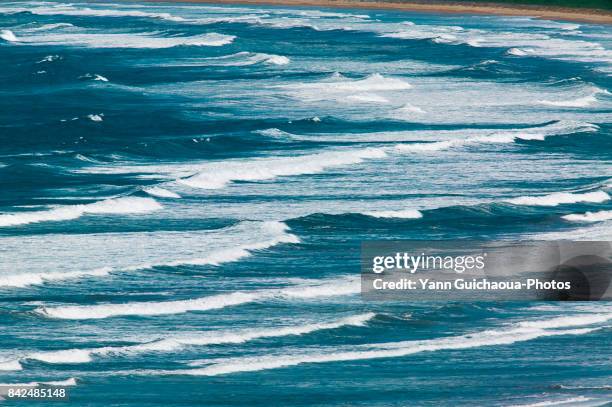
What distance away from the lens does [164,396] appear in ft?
101

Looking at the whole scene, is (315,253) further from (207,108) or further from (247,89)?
(247,89)

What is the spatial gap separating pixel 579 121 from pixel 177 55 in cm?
2806

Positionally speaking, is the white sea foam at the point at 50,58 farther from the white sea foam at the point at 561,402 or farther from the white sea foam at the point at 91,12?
the white sea foam at the point at 561,402

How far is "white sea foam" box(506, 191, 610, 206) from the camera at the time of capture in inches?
1882

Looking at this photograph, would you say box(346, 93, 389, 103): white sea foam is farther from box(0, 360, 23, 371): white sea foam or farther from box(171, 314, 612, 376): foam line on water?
box(0, 360, 23, 371): white sea foam

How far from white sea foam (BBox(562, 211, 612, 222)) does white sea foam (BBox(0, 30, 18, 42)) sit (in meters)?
51.2

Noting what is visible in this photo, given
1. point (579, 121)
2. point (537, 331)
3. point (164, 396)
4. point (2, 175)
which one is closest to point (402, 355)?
point (537, 331)

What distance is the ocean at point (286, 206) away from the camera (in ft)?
107

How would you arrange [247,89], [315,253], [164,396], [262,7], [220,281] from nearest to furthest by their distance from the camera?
[164,396] < [220,281] < [315,253] < [247,89] < [262,7]

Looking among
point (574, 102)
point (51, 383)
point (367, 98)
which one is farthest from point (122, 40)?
point (51, 383)

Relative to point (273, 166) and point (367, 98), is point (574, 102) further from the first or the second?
point (273, 166)

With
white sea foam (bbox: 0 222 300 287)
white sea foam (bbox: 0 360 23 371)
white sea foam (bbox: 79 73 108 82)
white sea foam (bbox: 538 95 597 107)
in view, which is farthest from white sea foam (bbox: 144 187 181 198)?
white sea foam (bbox: 79 73 108 82)

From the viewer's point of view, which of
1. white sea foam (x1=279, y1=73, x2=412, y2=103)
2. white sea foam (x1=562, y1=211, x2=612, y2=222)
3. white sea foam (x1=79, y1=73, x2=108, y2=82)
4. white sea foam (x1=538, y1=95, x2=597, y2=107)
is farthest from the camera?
white sea foam (x1=79, y1=73, x2=108, y2=82)

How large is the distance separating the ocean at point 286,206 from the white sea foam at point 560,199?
13 centimetres
